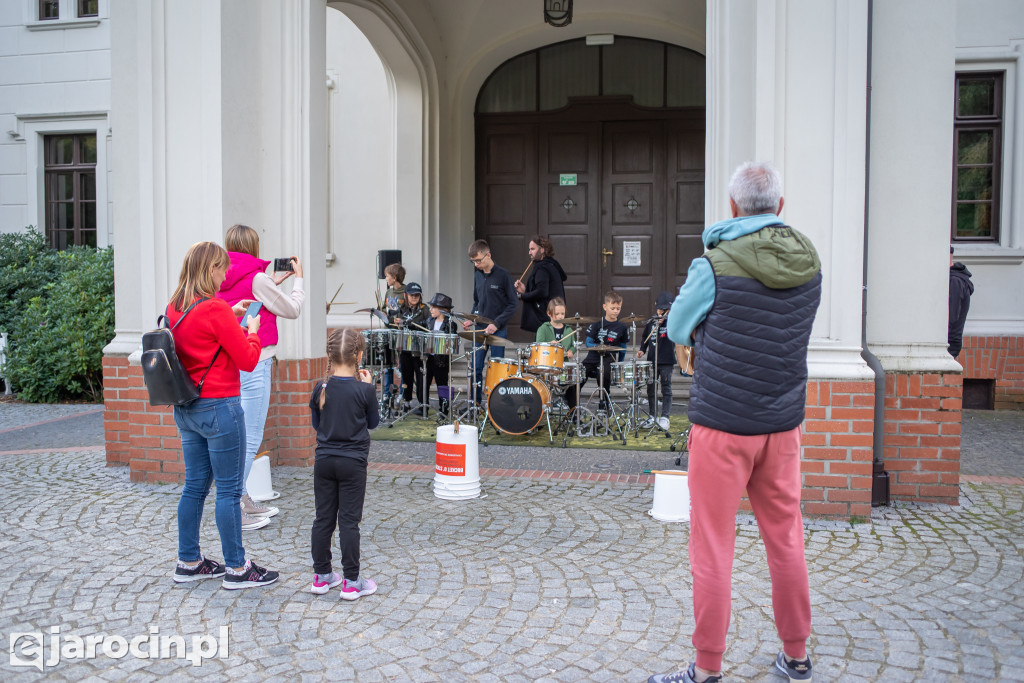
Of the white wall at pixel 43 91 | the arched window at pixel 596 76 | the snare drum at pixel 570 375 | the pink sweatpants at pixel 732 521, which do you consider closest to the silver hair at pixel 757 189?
the pink sweatpants at pixel 732 521

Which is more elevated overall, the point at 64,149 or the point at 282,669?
the point at 64,149

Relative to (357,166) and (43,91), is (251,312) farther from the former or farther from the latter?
(43,91)

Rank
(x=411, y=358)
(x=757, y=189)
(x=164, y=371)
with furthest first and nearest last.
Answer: (x=411, y=358), (x=164, y=371), (x=757, y=189)

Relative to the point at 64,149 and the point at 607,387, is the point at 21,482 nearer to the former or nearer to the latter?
the point at 607,387

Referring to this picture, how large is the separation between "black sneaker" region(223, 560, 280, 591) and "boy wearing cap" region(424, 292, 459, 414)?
16.0ft

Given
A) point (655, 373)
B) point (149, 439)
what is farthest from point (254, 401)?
point (655, 373)

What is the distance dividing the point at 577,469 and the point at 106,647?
394 centimetres

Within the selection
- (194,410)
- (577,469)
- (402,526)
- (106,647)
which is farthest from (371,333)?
(106,647)

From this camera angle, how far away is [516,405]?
25.6 feet

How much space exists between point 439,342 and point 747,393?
5.91 metres

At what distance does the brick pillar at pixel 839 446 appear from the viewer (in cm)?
519

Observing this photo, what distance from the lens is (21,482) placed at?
6309 mm

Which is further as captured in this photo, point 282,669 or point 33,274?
point 33,274

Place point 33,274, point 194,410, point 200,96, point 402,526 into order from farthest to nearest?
point 33,274 < point 200,96 < point 402,526 < point 194,410
